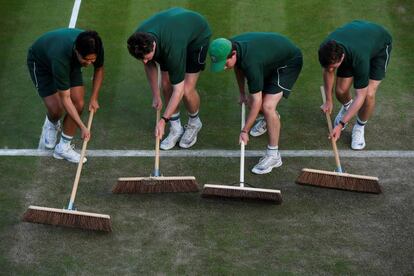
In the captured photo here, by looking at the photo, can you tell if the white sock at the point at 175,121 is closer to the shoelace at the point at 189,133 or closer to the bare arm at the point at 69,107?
the shoelace at the point at 189,133

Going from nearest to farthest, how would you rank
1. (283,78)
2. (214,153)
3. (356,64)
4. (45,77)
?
(356,64), (283,78), (45,77), (214,153)

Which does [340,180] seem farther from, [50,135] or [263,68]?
[50,135]

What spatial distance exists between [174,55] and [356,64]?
202cm

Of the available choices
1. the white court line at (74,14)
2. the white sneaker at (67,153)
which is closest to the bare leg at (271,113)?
the white sneaker at (67,153)

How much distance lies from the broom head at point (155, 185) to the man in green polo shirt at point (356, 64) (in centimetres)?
177

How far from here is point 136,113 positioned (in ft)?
32.1

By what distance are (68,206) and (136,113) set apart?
7.70ft

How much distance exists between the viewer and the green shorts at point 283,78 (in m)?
8.30

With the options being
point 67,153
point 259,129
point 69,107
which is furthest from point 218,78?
point 69,107

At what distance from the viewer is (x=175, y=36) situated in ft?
26.3

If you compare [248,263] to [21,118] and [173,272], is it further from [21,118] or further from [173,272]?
[21,118]

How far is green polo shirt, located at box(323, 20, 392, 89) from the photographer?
8070 millimetres

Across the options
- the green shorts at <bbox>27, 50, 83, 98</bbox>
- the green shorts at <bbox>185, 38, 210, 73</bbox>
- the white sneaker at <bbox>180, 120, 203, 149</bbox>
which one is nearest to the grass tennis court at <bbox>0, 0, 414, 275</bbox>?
the white sneaker at <bbox>180, 120, 203, 149</bbox>

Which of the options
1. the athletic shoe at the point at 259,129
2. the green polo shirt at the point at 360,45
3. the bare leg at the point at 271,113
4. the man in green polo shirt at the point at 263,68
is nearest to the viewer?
the man in green polo shirt at the point at 263,68
